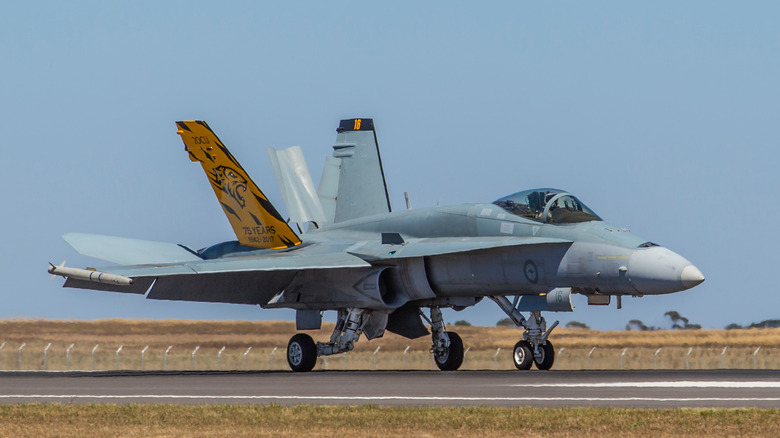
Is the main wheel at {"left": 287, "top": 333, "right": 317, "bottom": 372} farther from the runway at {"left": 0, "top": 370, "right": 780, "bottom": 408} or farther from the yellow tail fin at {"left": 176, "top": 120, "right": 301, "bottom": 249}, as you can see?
the runway at {"left": 0, "top": 370, "right": 780, "bottom": 408}

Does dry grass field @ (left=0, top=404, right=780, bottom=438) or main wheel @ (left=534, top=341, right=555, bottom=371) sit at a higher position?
dry grass field @ (left=0, top=404, right=780, bottom=438)

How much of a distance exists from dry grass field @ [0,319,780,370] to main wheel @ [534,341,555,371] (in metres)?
7.15

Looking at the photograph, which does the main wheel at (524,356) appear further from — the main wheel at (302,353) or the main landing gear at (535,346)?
the main wheel at (302,353)

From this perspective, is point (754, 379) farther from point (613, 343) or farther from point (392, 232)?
point (613, 343)

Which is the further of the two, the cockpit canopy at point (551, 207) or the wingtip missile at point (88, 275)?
the cockpit canopy at point (551, 207)

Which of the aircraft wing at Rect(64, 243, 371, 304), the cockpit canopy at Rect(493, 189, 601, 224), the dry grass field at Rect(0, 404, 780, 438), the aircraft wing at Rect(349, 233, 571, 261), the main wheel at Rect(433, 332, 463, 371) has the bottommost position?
the main wheel at Rect(433, 332, 463, 371)

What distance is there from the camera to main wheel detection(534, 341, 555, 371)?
21.4 m

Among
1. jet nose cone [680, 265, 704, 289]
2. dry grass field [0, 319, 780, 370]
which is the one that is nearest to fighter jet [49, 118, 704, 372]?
jet nose cone [680, 265, 704, 289]

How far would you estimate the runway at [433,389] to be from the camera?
13.9 meters

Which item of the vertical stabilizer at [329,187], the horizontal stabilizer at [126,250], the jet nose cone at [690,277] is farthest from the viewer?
the vertical stabilizer at [329,187]

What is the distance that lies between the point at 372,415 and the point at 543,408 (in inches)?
74.7

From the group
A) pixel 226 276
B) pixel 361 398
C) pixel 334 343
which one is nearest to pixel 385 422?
pixel 361 398

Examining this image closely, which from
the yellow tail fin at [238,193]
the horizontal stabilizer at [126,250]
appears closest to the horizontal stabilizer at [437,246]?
the yellow tail fin at [238,193]

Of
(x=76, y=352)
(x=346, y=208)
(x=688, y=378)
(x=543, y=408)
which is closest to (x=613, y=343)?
(x=346, y=208)
